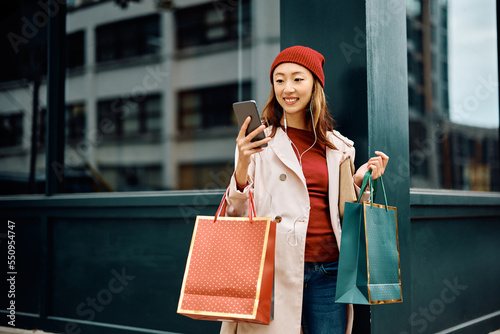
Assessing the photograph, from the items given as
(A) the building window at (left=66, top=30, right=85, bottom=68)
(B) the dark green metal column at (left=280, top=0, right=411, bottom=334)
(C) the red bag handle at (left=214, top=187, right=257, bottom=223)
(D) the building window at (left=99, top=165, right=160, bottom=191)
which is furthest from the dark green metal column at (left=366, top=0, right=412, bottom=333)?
(A) the building window at (left=66, top=30, right=85, bottom=68)

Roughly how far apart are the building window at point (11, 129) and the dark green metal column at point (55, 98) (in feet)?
31.4

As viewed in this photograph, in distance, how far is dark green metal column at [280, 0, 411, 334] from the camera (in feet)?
9.66

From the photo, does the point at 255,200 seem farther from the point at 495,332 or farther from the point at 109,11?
the point at 109,11

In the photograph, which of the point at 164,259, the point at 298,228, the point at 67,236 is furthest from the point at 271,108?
the point at 67,236

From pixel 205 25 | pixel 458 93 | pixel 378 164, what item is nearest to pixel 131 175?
pixel 205 25

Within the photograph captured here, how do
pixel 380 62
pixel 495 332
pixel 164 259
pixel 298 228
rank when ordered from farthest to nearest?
pixel 495 332, pixel 164 259, pixel 380 62, pixel 298 228

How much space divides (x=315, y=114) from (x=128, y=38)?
78.5ft

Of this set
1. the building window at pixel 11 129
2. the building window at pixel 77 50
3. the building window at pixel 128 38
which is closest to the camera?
the building window at pixel 11 129

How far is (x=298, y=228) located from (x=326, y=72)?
1259 millimetres

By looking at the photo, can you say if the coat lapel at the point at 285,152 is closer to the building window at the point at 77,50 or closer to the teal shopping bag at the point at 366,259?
the teal shopping bag at the point at 366,259

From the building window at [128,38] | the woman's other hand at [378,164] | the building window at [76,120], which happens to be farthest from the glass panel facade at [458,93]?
the building window at [76,120]

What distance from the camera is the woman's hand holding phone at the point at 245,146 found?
196 centimetres

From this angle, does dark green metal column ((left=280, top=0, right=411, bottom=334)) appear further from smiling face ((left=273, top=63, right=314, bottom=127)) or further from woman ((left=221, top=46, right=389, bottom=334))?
smiling face ((left=273, top=63, right=314, bottom=127))

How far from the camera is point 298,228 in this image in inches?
86.5
